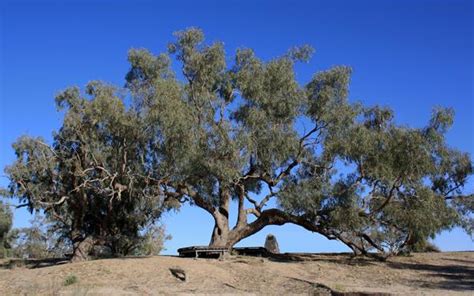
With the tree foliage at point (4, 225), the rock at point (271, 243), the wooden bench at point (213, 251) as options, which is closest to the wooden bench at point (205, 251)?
the wooden bench at point (213, 251)

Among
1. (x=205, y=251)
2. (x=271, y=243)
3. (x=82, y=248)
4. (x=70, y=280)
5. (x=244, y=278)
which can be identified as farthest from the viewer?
(x=271, y=243)

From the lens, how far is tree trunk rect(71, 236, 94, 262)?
25.5 metres

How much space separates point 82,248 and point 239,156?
8977 millimetres

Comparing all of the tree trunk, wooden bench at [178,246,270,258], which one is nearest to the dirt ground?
wooden bench at [178,246,270,258]

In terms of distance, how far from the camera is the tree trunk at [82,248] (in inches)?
1005

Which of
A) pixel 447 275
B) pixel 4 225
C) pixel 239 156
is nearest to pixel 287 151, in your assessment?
pixel 239 156

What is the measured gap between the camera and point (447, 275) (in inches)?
861

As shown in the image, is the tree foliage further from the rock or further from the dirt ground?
the rock

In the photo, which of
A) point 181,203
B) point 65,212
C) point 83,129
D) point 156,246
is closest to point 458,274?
point 181,203

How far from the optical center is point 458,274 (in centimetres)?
2223

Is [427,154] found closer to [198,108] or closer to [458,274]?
[458,274]

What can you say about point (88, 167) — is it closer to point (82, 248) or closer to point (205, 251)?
point (82, 248)

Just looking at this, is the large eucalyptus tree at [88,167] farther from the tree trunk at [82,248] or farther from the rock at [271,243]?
the rock at [271,243]

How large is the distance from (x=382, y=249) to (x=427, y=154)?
20.1ft
